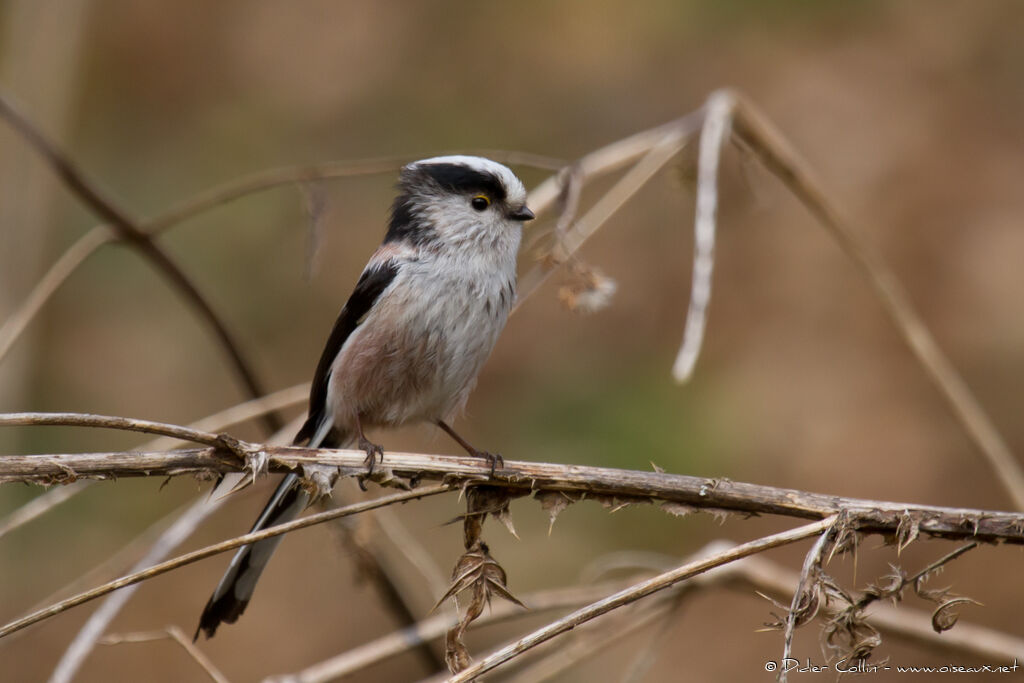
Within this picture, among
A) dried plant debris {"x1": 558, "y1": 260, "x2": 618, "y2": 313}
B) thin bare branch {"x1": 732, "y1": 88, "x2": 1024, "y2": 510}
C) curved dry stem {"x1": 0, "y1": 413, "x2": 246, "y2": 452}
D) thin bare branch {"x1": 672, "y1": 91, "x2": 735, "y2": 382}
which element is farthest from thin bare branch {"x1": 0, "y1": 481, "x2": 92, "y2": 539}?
thin bare branch {"x1": 732, "y1": 88, "x2": 1024, "y2": 510}

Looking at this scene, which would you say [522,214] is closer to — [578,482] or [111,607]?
[578,482]

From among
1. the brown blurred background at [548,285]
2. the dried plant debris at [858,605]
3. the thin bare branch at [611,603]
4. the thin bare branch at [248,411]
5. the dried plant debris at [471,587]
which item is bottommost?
the dried plant debris at [858,605]

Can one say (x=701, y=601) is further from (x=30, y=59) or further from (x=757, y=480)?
(x=30, y=59)

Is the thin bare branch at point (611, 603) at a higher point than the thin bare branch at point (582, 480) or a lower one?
lower

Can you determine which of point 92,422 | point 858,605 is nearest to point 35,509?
point 92,422

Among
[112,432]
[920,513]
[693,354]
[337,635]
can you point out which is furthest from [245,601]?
[112,432]

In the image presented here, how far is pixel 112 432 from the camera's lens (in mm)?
6367

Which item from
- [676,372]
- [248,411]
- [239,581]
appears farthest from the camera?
[248,411]

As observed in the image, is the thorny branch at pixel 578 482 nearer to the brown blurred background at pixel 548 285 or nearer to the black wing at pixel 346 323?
the black wing at pixel 346 323

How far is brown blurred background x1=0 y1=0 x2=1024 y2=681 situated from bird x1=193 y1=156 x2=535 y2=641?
213 cm

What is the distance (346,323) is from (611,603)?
196 centimetres

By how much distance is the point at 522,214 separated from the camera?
3.41 meters

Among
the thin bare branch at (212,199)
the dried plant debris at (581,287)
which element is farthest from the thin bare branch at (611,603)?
the thin bare branch at (212,199)

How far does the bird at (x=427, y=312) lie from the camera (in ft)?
10.6
